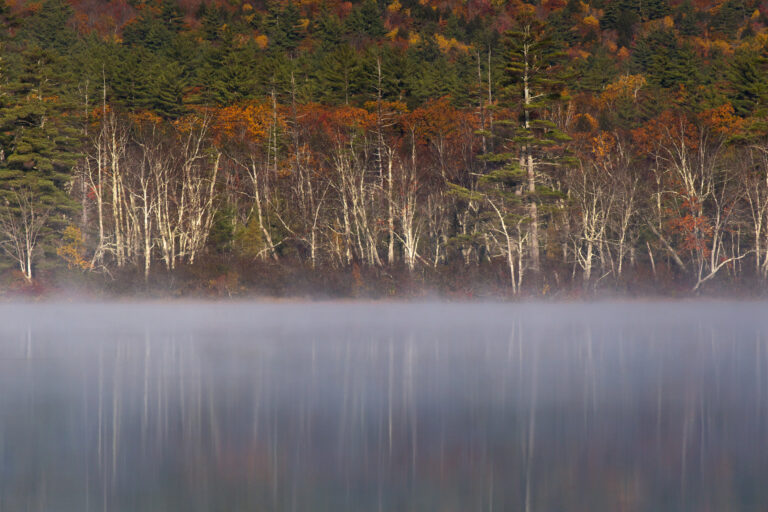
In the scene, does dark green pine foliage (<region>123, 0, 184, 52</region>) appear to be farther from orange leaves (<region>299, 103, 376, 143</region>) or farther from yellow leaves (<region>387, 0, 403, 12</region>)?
yellow leaves (<region>387, 0, 403, 12</region>)

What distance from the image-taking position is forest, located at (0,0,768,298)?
49531mm

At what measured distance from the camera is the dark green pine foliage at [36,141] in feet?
168

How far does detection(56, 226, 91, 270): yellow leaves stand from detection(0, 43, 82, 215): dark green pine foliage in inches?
56.9

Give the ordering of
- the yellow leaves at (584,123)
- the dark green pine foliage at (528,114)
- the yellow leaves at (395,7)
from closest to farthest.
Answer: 1. the dark green pine foliage at (528,114)
2. the yellow leaves at (584,123)
3. the yellow leaves at (395,7)

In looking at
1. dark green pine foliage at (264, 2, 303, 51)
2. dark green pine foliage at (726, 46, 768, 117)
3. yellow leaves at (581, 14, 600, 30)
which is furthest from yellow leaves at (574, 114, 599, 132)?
yellow leaves at (581, 14, 600, 30)

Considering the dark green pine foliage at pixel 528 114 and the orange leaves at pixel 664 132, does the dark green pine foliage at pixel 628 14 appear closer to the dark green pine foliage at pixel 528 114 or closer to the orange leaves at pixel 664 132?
the orange leaves at pixel 664 132

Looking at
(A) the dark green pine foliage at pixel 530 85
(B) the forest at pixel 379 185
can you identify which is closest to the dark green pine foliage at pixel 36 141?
(B) the forest at pixel 379 185

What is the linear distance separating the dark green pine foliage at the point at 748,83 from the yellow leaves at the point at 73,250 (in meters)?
43.4

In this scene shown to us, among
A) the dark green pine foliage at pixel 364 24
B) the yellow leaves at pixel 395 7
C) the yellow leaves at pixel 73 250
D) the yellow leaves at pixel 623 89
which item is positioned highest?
the yellow leaves at pixel 395 7

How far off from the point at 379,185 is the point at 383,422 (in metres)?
42.9

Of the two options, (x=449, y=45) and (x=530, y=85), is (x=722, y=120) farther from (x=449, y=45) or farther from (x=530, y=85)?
(x=449, y=45)

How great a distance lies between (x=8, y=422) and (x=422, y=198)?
46124 millimetres

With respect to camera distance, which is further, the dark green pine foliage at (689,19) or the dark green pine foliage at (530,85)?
the dark green pine foliage at (689,19)

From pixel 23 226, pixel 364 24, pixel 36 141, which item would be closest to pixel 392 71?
pixel 36 141
